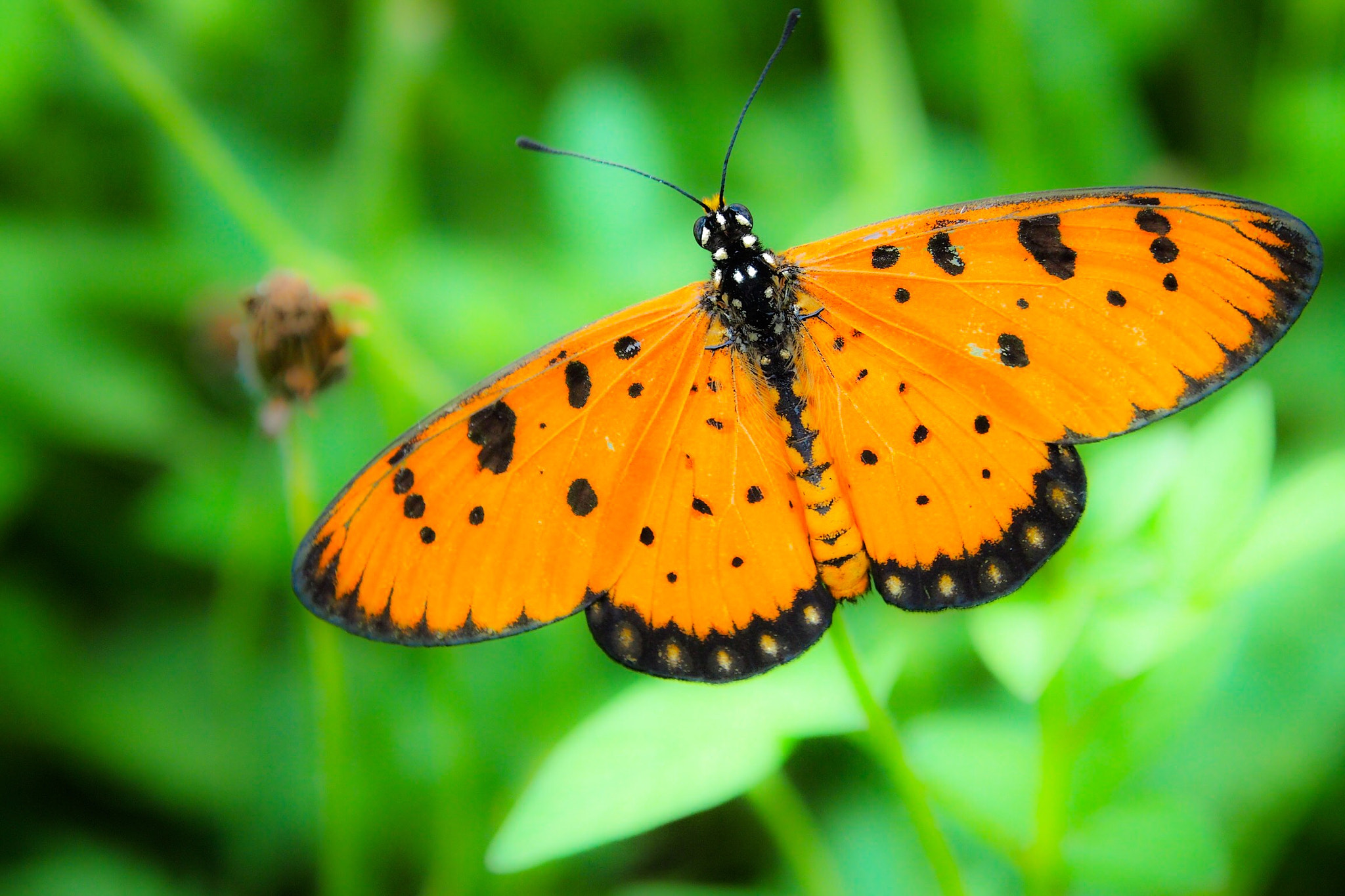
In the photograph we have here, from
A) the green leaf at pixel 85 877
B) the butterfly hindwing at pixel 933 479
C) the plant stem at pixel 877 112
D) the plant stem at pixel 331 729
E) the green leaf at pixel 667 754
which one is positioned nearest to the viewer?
the green leaf at pixel 667 754

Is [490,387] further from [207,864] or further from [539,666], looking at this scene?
[207,864]

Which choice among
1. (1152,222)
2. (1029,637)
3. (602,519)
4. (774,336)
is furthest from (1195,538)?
(602,519)

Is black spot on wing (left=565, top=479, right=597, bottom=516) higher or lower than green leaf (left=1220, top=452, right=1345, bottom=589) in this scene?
higher

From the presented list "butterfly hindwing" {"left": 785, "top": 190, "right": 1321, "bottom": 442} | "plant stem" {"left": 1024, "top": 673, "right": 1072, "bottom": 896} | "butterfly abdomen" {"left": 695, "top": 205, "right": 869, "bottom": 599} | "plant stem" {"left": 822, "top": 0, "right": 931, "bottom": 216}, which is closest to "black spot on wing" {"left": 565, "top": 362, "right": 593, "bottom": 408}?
"butterfly abdomen" {"left": 695, "top": 205, "right": 869, "bottom": 599}

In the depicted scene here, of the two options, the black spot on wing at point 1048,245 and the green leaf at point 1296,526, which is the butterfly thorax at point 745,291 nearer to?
the black spot on wing at point 1048,245

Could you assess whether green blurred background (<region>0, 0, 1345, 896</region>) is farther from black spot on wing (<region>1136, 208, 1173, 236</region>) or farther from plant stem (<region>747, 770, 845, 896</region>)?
black spot on wing (<region>1136, 208, 1173, 236</region>)

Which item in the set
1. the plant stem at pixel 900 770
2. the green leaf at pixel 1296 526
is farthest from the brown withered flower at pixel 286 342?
the green leaf at pixel 1296 526

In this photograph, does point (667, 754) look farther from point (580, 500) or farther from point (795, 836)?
point (795, 836)
